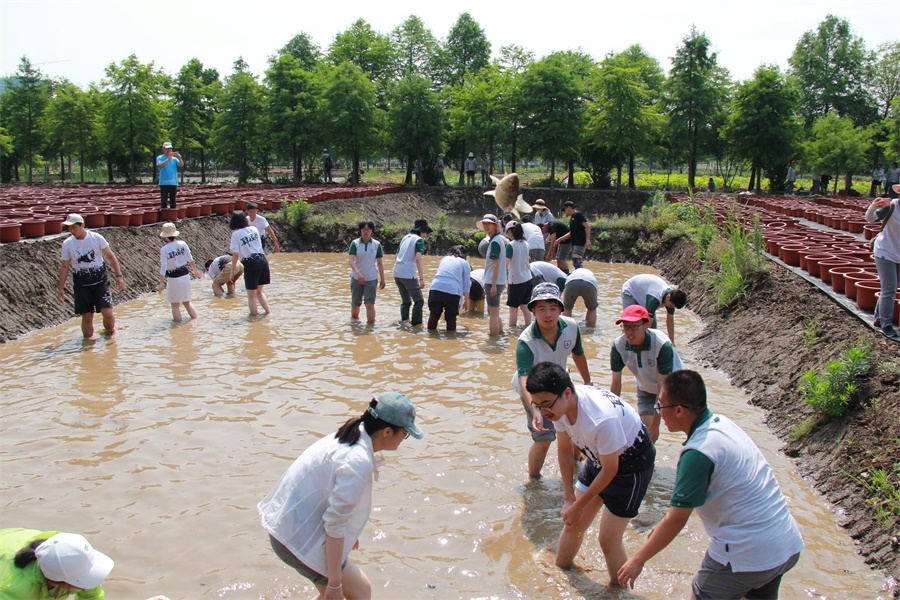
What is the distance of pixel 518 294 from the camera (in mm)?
9797

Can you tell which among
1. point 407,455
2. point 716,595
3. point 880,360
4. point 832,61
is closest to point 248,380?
point 407,455

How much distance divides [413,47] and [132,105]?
23.9 m

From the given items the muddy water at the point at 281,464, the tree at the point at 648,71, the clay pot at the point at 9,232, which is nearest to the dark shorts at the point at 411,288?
the muddy water at the point at 281,464

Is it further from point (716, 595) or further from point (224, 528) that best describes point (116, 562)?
point (716, 595)

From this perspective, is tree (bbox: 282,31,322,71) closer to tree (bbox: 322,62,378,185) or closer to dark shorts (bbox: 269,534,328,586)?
tree (bbox: 322,62,378,185)

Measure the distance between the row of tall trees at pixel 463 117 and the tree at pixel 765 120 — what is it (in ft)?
0.21

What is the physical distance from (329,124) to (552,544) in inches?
1322

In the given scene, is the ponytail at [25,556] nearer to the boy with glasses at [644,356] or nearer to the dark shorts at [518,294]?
the boy with glasses at [644,356]

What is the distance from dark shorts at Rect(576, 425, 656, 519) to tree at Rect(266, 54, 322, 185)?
35.4m

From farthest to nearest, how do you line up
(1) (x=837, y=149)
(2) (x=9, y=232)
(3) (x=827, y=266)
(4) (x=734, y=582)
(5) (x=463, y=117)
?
(5) (x=463, y=117)
(1) (x=837, y=149)
(2) (x=9, y=232)
(3) (x=827, y=266)
(4) (x=734, y=582)

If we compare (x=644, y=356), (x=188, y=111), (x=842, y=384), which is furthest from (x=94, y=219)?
(x=188, y=111)

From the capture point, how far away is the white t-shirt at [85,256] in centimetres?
866

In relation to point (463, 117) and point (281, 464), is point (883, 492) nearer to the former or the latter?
point (281, 464)

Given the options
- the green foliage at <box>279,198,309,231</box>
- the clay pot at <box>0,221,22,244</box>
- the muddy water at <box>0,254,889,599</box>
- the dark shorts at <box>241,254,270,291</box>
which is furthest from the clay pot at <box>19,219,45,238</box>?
the green foliage at <box>279,198,309,231</box>
